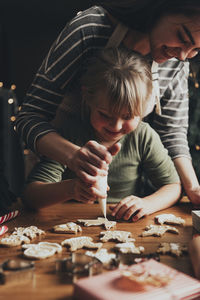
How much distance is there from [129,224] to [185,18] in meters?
0.64

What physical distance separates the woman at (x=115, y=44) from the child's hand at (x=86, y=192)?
26 millimetres

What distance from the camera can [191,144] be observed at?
7.34 ft

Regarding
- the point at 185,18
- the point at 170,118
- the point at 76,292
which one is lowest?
the point at 76,292

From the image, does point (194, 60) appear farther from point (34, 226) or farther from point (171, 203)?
point (34, 226)

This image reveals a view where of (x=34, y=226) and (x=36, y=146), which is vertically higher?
(x=36, y=146)

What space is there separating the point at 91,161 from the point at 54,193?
0.24m

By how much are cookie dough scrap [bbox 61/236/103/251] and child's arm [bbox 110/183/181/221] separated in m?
0.23

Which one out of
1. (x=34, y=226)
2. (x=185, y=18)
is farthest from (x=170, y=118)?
(x=34, y=226)

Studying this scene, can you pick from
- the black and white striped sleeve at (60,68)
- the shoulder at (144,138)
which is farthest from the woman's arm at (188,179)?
the black and white striped sleeve at (60,68)

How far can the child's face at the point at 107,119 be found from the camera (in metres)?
1.25

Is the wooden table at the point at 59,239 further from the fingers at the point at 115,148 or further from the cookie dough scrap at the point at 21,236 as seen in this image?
the fingers at the point at 115,148

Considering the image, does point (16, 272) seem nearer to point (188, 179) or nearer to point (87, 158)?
point (87, 158)

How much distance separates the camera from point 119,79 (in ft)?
4.13

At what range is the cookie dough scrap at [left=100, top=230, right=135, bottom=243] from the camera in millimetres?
952
